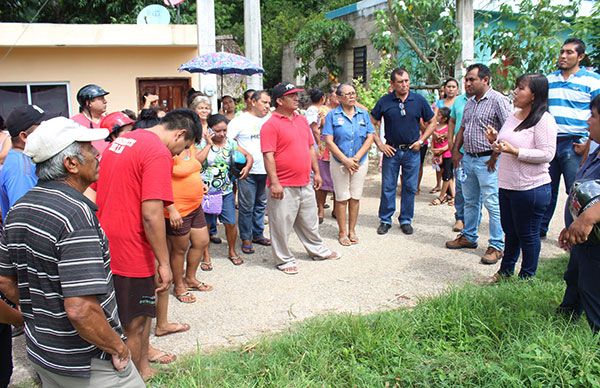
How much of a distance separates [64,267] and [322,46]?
1444 cm

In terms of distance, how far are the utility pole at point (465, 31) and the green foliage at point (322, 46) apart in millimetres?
4882

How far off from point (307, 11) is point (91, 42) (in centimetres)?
1585

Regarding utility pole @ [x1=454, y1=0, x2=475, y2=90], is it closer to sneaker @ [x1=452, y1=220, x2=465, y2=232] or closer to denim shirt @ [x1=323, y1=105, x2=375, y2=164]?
sneaker @ [x1=452, y1=220, x2=465, y2=232]

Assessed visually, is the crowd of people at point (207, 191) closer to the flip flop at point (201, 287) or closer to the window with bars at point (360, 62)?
the flip flop at point (201, 287)

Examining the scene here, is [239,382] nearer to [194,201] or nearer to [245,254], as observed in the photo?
[194,201]

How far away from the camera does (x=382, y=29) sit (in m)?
10.8

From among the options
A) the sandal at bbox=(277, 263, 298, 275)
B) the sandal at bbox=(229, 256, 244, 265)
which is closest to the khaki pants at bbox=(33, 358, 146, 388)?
the sandal at bbox=(277, 263, 298, 275)

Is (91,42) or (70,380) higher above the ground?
(91,42)

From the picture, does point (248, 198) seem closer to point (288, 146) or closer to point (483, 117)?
point (288, 146)

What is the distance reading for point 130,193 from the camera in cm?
305

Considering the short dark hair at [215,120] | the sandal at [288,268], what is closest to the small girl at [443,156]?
the sandal at [288,268]

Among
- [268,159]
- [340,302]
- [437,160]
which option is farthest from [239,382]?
[437,160]

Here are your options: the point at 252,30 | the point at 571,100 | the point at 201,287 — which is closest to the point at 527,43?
the point at 571,100

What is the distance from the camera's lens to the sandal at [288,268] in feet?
18.1
